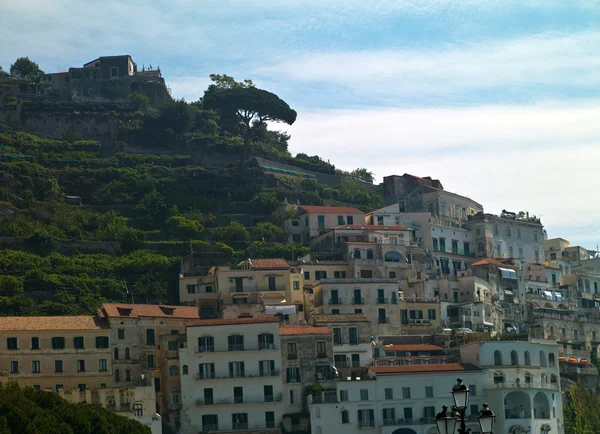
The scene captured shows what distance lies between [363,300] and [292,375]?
38.0 ft

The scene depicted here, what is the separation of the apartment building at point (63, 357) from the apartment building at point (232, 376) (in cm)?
308

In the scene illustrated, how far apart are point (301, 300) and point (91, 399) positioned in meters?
20.6

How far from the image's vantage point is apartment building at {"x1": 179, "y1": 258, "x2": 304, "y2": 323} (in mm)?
84562

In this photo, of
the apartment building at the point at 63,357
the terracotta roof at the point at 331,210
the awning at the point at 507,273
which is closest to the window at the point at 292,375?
the apartment building at the point at 63,357

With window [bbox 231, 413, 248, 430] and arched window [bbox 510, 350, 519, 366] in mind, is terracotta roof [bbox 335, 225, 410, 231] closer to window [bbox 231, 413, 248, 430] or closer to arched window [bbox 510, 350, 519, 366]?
arched window [bbox 510, 350, 519, 366]

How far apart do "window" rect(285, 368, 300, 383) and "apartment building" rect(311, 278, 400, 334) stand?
918cm

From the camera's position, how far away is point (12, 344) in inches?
2970

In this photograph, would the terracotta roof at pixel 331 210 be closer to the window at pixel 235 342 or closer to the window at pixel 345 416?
the window at pixel 235 342

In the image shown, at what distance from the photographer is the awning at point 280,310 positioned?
8456cm

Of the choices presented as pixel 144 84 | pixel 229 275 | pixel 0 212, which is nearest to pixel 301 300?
pixel 229 275

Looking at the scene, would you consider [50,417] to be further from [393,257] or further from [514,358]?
[393,257]

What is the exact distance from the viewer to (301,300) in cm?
8794

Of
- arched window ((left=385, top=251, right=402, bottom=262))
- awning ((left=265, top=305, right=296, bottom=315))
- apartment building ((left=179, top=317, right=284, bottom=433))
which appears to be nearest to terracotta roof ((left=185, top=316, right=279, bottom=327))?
apartment building ((left=179, top=317, right=284, bottom=433))

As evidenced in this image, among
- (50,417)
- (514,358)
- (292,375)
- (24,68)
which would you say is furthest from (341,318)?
(24,68)
